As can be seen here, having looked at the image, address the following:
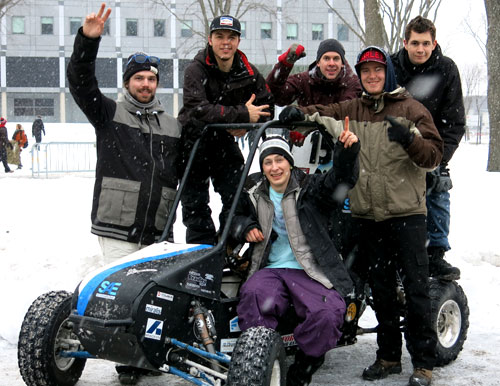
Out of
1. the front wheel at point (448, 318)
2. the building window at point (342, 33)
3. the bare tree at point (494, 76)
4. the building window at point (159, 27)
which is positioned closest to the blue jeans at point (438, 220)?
the front wheel at point (448, 318)

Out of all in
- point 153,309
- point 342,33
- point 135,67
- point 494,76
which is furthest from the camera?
point 342,33

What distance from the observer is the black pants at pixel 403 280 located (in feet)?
14.9

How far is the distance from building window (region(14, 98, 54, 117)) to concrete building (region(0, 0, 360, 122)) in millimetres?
155

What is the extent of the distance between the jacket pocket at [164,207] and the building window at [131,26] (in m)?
48.0

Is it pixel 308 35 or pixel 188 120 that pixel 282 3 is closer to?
pixel 308 35

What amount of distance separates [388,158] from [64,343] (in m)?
2.30

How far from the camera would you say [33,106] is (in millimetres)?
54500

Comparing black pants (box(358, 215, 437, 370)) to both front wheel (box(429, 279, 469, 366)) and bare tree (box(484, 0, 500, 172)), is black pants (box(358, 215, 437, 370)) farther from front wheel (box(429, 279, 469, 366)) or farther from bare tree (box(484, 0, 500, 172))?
bare tree (box(484, 0, 500, 172))

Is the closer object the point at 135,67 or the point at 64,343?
the point at 64,343

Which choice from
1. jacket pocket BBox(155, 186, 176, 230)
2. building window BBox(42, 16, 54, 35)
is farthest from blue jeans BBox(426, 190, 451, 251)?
building window BBox(42, 16, 54, 35)

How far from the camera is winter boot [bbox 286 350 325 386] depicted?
416 centimetres

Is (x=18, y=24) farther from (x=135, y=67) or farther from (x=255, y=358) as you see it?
(x=255, y=358)

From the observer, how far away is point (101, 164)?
4.66 metres

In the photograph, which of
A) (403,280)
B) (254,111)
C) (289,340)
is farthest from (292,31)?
(289,340)
